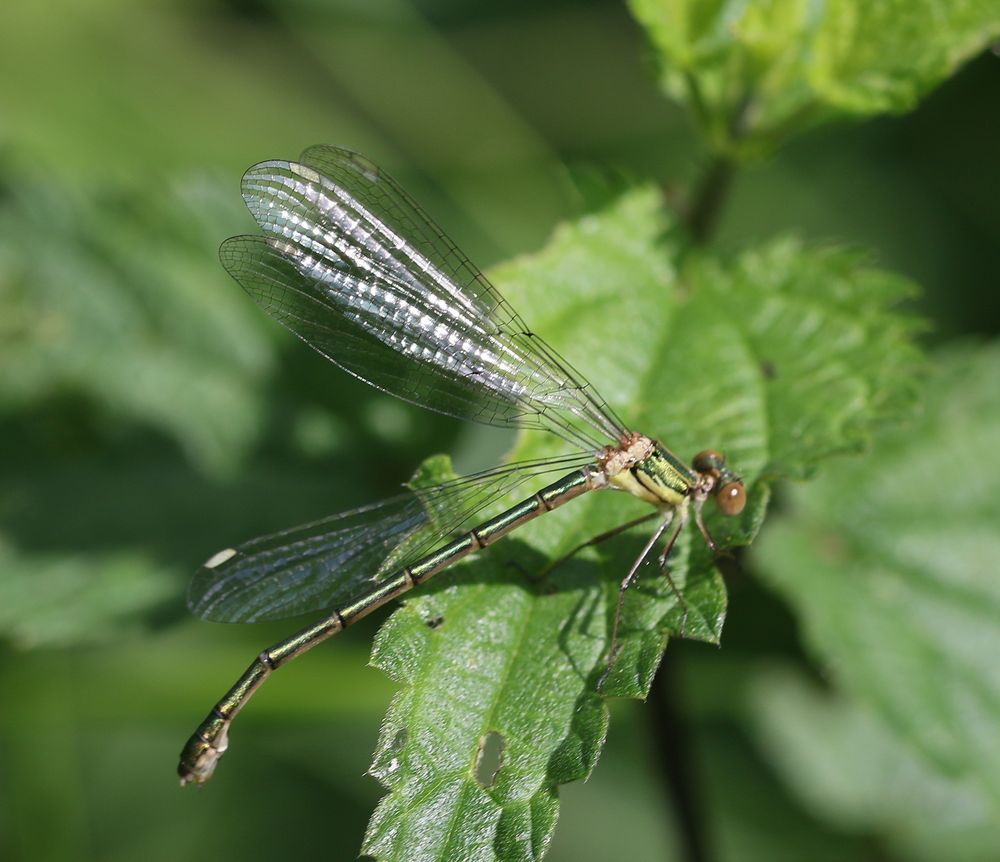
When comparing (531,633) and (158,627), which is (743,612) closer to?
(531,633)

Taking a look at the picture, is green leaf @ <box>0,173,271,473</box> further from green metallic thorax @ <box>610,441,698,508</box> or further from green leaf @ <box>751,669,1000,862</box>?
green leaf @ <box>751,669,1000,862</box>

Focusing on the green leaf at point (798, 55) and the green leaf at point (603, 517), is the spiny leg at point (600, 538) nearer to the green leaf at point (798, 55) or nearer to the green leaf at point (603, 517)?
the green leaf at point (603, 517)

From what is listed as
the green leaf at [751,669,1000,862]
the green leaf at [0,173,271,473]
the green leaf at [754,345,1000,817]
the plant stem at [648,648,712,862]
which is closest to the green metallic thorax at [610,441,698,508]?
the plant stem at [648,648,712,862]

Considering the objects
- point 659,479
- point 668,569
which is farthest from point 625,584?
point 659,479

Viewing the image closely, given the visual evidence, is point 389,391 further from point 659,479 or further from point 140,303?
point 140,303

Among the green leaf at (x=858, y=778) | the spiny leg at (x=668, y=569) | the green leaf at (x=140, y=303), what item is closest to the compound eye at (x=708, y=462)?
the spiny leg at (x=668, y=569)

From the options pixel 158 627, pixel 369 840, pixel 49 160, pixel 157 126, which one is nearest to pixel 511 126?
pixel 157 126
